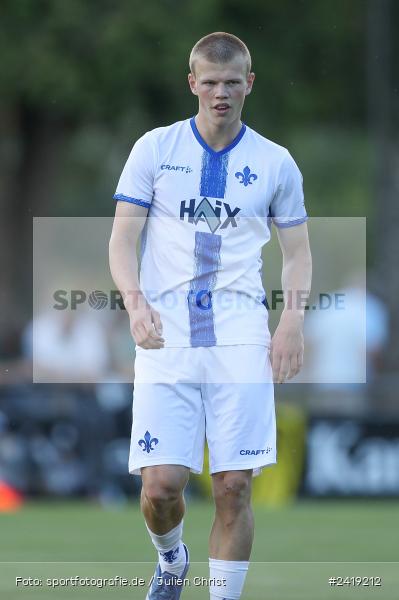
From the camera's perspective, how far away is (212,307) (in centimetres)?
635

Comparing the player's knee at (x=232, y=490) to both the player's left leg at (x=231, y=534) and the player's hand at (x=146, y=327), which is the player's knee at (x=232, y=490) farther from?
the player's hand at (x=146, y=327)

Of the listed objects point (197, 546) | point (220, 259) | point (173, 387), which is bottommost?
point (197, 546)

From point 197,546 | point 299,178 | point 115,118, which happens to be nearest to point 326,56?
point 115,118

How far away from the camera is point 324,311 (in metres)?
14.3

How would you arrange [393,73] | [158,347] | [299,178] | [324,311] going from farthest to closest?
[393,73] → [324,311] → [299,178] → [158,347]

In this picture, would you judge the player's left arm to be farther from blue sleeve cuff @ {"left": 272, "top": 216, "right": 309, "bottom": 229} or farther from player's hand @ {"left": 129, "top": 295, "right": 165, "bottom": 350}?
player's hand @ {"left": 129, "top": 295, "right": 165, "bottom": 350}

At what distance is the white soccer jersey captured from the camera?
6.33 m

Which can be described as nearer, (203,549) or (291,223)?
(291,223)

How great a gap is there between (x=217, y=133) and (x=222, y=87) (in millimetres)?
234

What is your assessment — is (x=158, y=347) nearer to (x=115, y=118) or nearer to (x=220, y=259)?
(x=220, y=259)

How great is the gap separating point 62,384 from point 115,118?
31.8 ft

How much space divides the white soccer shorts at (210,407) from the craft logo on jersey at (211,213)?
0.53 metres

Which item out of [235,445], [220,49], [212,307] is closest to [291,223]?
[212,307]

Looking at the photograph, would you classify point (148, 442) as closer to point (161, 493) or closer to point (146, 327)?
point (161, 493)
